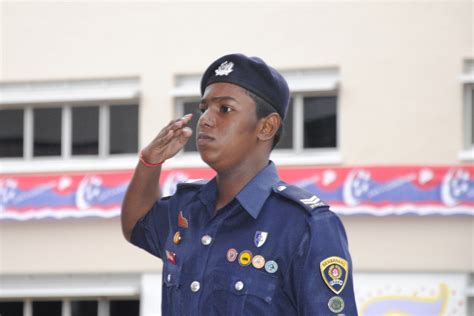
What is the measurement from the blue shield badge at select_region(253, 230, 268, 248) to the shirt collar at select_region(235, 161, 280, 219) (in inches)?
1.9

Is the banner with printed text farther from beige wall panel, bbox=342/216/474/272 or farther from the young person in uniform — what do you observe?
the young person in uniform

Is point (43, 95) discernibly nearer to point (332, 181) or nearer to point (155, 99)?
point (155, 99)

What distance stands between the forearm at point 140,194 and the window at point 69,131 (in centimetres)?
1064

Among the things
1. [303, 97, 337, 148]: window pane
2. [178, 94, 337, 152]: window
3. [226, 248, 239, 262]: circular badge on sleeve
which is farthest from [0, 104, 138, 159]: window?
[226, 248, 239, 262]: circular badge on sleeve

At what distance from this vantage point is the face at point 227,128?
3.01 meters

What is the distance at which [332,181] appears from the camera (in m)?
12.9

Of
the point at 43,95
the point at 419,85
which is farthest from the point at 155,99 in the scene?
the point at 419,85

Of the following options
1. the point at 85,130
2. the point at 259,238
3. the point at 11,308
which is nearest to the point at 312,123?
the point at 85,130

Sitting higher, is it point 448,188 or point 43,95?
point 43,95

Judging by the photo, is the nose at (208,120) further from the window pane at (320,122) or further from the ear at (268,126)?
the window pane at (320,122)

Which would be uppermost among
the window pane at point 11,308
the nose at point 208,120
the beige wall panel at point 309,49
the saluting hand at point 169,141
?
the beige wall panel at point 309,49

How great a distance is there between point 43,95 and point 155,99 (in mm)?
1547

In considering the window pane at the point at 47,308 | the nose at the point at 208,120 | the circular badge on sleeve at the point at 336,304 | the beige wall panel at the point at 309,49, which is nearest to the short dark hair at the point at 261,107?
the nose at the point at 208,120

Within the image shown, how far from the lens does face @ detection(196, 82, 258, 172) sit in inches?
119
